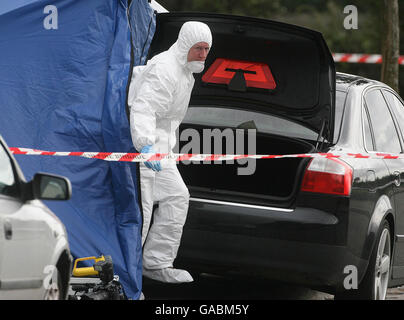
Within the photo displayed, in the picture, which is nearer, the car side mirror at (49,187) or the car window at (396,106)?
the car side mirror at (49,187)

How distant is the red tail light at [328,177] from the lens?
6426mm

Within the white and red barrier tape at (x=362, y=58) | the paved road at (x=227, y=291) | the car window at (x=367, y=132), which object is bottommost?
the paved road at (x=227, y=291)

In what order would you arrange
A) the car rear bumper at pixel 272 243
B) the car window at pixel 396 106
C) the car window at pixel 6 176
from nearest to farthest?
the car window at pixel 6 176
the car rear bumper at pixel 272 243
the car window at pixel 396 106

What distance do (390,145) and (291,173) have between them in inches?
46.5

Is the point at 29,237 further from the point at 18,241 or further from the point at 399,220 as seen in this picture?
the point at 399,220

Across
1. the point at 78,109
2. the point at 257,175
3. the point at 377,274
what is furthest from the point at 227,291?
the point at 78,109

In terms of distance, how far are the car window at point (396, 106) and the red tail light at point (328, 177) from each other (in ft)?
5.49

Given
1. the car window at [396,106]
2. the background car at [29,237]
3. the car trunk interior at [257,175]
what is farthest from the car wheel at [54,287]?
the car window at [396,106]

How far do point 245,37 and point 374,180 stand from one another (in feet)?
4.59

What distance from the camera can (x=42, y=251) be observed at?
4.62 m

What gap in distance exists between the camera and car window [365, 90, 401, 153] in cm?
738

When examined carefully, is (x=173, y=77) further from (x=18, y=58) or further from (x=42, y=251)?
(x=42, y=251)

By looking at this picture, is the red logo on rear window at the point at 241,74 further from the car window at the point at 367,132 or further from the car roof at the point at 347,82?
the car window at the point at 367,132
